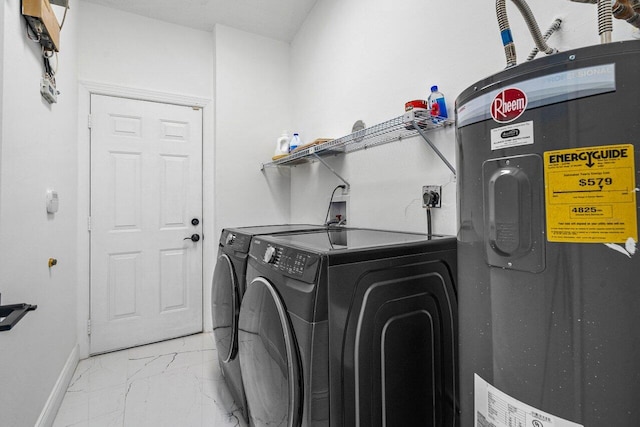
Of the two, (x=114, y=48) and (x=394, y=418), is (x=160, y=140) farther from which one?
(x=394, y=418)

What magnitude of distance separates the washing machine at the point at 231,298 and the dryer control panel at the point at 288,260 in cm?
26

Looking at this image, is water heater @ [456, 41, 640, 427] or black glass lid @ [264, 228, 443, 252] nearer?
water heater @ [456, 41, 640, 427]

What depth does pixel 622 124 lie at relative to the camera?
534mm

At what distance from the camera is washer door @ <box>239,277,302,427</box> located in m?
0.96

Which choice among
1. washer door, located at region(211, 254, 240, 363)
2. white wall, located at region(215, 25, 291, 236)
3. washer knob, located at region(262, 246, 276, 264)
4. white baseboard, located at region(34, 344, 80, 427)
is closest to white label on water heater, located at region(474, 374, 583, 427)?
washer knob, located at region(262, 246, 276, 264)

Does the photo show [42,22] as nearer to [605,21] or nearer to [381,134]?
[381,134]

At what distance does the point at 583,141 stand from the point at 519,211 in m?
0.16

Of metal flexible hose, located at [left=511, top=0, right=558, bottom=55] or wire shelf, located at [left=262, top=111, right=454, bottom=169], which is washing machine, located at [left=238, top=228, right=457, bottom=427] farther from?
metal flexible hose, located at [left=511, top=0, right=558, bottom=55]

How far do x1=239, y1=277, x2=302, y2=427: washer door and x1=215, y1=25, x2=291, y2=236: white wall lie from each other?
67.7 inches

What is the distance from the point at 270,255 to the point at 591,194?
0.98 m

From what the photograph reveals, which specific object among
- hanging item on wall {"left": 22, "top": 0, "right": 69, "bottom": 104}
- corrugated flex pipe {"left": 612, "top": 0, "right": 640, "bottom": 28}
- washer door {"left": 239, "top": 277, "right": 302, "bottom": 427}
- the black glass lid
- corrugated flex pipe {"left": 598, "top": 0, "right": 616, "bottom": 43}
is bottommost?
washer door {"left": 239, "top": 277, "right": 302, "bottom": 427}

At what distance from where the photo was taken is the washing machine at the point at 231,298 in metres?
1.60

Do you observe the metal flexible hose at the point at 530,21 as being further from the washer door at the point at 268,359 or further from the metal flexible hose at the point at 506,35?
the washer door at the point at 268,359

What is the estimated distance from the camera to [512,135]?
2.12 ft
